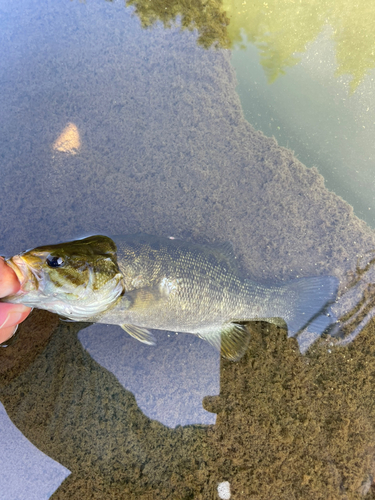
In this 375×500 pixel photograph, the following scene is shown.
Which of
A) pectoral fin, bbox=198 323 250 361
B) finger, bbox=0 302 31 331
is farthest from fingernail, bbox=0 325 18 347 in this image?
pectoral fin, bbox=198 323 250 361

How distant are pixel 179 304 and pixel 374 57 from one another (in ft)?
12.1

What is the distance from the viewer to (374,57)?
3.33 meters

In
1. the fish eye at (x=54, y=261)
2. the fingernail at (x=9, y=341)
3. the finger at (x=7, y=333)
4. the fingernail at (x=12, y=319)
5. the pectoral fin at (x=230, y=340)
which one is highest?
the fish eye at (x=54, y=261)

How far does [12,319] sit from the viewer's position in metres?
2.26

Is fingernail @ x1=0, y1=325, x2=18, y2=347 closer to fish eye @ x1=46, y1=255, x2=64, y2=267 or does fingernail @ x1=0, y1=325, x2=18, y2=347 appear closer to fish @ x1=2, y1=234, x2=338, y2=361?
fish @ x1=2, y1=234, x2=338, y2=361

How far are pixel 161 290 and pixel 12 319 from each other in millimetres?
1225

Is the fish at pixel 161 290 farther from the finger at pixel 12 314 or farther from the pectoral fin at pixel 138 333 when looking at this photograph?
the finger at pixel 12 314

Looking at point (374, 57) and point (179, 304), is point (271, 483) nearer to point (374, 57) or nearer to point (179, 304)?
point (179, 304)

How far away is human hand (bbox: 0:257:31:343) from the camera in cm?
174

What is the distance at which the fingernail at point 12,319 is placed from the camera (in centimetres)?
→ 220

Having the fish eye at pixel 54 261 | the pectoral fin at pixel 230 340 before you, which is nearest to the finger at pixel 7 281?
the fish eye at pixel 54 261

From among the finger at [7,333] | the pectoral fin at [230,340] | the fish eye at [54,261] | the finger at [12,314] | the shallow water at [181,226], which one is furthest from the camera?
the pectoral fin at [230,340]

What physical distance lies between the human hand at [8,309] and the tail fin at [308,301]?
7.18 ft

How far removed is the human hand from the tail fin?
7.18 ft
